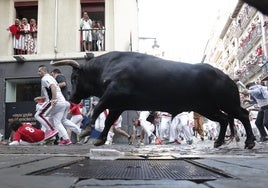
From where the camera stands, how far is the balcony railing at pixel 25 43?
18906mm

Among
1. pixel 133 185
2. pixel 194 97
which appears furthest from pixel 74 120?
pixel 133 185

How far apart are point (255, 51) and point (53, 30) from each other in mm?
34651

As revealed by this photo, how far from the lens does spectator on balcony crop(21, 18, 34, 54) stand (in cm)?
1895

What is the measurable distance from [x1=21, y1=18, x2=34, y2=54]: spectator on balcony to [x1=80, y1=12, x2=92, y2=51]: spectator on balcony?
230cm

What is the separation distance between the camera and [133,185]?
2.33 meters

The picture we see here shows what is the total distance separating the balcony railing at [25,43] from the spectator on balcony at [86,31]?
7.13 feet

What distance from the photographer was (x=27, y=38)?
749 inches

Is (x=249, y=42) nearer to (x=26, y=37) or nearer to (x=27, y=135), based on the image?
(x=26, y=37)

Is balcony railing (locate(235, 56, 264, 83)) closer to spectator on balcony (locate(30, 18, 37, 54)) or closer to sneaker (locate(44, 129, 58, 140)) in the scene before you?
spectator on balcony (locate(30, 18, 37, 54))

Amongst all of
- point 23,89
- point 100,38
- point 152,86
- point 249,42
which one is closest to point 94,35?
point 100,38

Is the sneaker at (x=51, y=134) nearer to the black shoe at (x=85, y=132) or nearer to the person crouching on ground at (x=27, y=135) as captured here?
the person crouching on ground at (x=27, y=135)

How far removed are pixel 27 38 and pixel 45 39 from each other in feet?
2.60

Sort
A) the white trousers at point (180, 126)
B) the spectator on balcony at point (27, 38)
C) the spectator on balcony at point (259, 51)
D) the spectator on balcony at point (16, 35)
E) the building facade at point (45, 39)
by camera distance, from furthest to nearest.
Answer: the spectator on balcony at point (259, 51)
the spectator on balcony at point (27, 38)
the spectator on balcony at point (16, 35)
the building facade at point (45, 39)
the white trousers at point (180, 126)

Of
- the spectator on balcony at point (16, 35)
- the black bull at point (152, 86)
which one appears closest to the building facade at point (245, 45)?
the spectator on balcony at point (16, 35)
